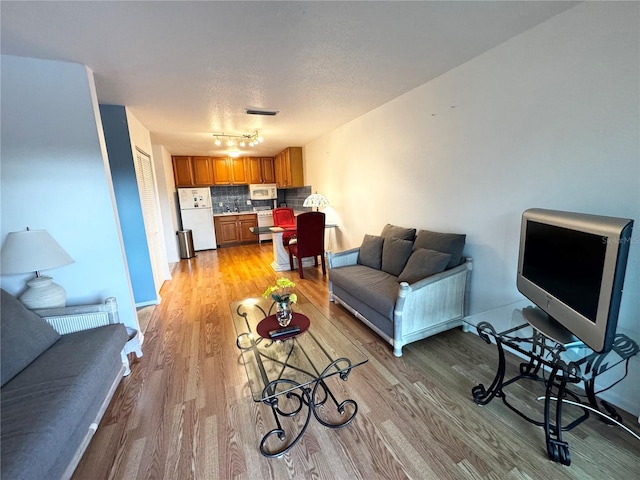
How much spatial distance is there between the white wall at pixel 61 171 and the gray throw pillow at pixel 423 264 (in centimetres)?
249

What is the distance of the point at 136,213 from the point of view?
311 cm

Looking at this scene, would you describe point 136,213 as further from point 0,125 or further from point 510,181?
point 510,181

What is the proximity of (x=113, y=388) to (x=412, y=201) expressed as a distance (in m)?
3.02

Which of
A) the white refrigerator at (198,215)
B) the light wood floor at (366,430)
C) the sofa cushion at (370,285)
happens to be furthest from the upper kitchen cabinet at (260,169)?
the light wood floor at (366,430)

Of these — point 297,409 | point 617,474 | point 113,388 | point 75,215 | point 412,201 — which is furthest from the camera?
point 412,201

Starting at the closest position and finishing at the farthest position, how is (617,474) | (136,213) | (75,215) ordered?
(617,474)
(75,215)
(136,213)

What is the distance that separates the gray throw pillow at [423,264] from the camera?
7.26ft

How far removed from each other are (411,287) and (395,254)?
2.40 ft

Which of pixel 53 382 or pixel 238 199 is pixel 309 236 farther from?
pixel 238 199

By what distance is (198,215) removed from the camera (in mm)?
6195

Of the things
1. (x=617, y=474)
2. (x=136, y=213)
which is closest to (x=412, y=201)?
(x=617, y=474)

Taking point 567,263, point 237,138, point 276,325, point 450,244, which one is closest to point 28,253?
point 276,325

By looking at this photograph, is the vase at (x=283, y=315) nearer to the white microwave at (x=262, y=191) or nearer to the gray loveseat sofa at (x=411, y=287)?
the gray loveseat sofa at (x=411, y=287)

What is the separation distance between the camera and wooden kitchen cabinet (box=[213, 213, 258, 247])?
260 inches
